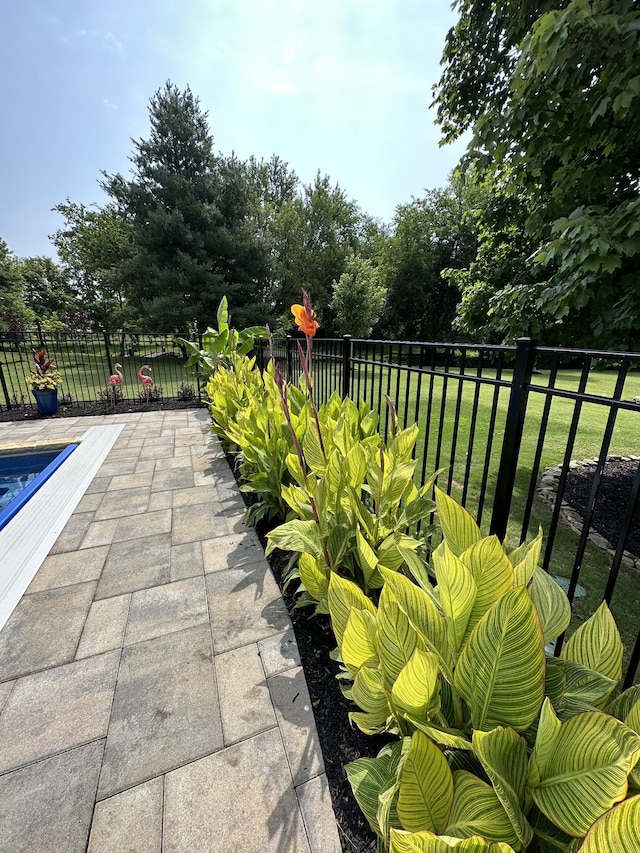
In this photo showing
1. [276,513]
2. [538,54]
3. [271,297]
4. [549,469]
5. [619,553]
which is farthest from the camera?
[271,297]

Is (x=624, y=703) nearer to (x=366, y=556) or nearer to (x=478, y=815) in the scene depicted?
(x=478, y=815)

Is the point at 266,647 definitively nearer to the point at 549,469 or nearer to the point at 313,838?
the point at 313,838

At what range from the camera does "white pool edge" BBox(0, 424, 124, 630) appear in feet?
6.64

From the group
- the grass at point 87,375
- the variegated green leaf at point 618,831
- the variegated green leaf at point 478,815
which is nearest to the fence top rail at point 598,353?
the variegated green leaf at point 618,831

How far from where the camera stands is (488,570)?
804mm

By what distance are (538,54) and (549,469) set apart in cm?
349

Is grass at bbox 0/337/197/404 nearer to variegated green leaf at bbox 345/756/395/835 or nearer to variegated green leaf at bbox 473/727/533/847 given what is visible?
variegated green leaf at bbox 345/756/395/835

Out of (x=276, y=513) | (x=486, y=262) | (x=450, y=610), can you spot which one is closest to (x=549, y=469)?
(x=486, y=262)

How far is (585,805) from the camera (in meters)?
0.57

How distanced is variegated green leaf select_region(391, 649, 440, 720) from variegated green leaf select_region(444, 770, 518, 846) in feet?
0.44

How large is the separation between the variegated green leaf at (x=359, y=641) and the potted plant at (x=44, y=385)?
739 cm

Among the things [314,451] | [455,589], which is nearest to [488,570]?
[455,589]

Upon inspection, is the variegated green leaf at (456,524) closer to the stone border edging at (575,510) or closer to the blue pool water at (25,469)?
the stone border edging at (575,510)

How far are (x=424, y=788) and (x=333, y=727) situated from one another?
73 centimetres
